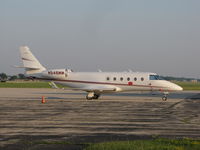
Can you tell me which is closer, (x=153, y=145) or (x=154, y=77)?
(x=153, y=145)

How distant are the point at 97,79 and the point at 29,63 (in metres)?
7.29

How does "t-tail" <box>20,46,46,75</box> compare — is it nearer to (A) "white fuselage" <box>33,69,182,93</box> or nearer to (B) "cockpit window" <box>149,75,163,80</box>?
(A) "white fuselage" <box>33,69,182,93</box>

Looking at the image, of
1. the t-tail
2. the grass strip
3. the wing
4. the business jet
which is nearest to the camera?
the grass strip

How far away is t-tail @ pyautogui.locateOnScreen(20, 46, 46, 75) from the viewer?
127ft

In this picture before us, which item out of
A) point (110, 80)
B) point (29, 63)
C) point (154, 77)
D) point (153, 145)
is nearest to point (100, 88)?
point (110, 80)

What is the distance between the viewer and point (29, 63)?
38.7 metres

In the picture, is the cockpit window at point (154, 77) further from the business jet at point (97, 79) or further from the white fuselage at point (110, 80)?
the white fuselage at point (110, 80)

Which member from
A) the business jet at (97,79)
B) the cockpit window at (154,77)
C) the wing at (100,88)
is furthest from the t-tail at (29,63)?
the cockpit window at (154,77)

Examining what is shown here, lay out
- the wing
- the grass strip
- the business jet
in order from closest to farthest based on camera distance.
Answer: the grass strip, the wing, the business jet

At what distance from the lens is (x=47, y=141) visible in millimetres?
11562

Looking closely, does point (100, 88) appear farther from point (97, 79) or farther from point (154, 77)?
point (154, 77)

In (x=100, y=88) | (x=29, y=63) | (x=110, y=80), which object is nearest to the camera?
(x=100, y=88)

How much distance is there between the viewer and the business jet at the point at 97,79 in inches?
1476

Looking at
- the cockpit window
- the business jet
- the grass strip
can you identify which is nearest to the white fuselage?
the business jet
